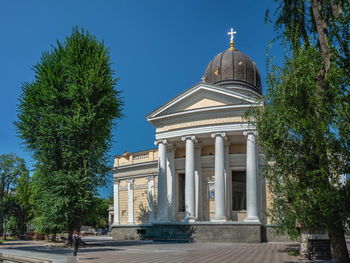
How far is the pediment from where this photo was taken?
1193 inches

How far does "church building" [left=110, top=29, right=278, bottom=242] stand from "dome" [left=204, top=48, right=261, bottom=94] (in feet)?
0.33

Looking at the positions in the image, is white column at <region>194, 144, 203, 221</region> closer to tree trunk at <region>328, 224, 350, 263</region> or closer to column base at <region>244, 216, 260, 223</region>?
column base at <region>244, 216, 260, 223</region>

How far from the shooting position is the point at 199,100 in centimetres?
3198

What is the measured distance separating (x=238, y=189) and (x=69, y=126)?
50.6 feet

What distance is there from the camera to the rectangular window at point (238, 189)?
31981 millimetres

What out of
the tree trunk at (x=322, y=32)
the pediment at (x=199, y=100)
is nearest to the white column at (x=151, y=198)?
the pediment at (x=199, y=100)

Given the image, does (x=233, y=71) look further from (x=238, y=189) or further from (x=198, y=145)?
(x=238, y=189)

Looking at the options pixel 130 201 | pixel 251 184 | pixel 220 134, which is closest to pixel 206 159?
pixel 220 134

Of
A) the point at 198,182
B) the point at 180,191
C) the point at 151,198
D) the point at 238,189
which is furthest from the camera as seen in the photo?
the point at 151,198

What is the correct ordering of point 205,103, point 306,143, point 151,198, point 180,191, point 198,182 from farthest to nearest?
1. point 151,198
2. point 180,191
3. point 198,182
4. point 205,103
5. point 306,143

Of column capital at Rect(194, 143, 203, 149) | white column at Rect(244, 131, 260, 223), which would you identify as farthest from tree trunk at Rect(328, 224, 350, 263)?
column capital at Rect(194, 143, 203, 149)

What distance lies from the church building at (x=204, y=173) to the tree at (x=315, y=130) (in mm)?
14930

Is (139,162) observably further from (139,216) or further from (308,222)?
(308,222)

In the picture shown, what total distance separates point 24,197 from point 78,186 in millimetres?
24954
